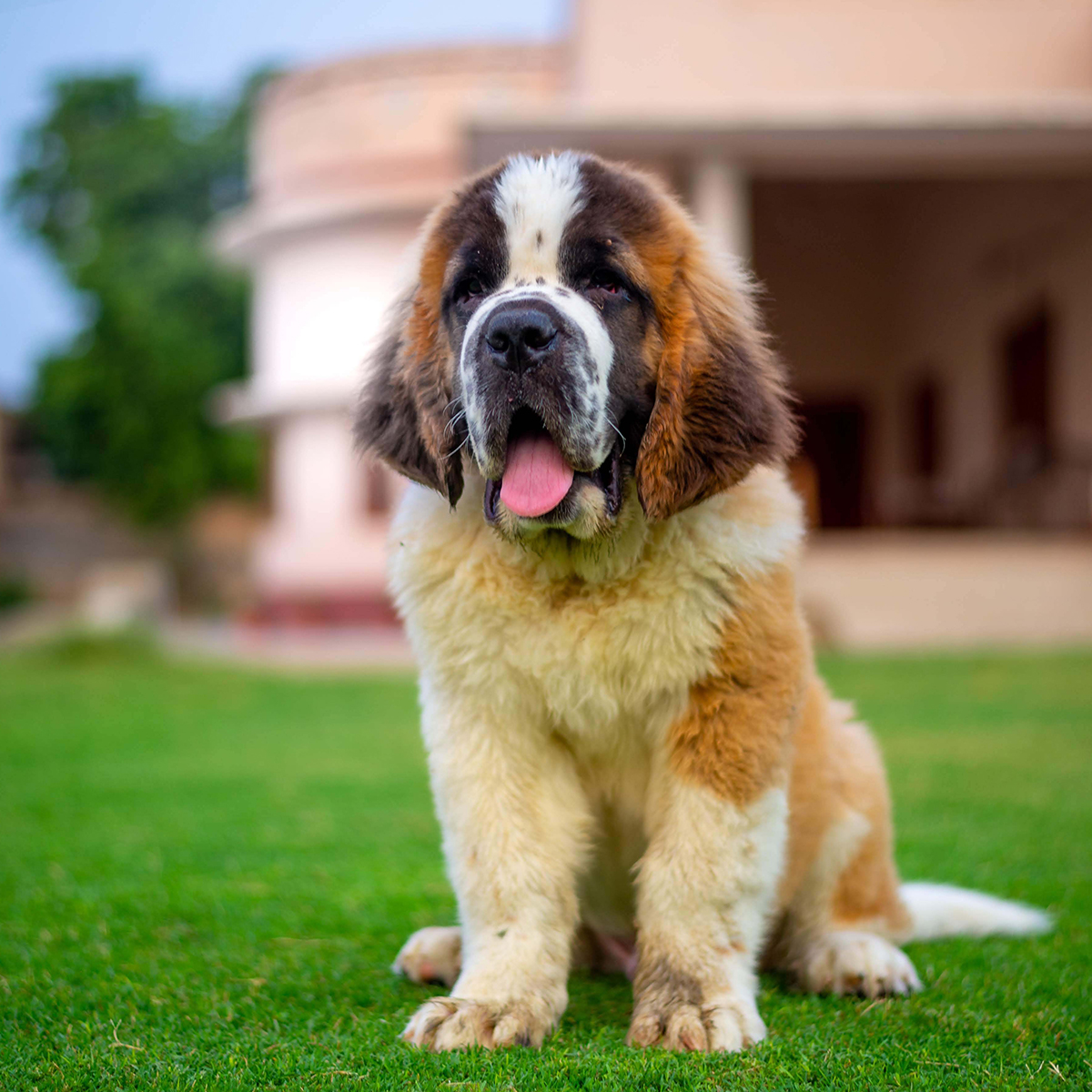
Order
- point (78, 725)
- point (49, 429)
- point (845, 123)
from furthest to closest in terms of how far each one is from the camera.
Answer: point (49, 429) → point (845, 123) → point (78, 725)

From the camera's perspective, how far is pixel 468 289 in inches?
110

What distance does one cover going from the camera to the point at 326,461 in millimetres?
17656

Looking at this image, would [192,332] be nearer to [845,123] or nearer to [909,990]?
[845,123]

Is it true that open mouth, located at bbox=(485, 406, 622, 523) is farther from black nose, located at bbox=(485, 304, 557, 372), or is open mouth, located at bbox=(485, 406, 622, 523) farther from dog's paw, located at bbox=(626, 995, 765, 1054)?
dog's paw, located at bbox=(626, 995, 765, 1054)

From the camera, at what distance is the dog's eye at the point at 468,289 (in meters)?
2.76

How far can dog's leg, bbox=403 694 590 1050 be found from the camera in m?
2.53

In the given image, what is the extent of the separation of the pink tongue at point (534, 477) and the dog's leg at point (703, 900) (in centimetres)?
61

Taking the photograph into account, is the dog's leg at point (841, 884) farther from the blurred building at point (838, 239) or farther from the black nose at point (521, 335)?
the blurred building at point (838, 239)

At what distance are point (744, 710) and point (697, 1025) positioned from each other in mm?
Answer: 597

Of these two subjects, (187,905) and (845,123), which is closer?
(187,905)

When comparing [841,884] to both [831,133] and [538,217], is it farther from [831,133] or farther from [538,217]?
[831,133]

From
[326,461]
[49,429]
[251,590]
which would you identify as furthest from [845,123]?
[49,429]

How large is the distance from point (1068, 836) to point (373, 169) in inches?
576

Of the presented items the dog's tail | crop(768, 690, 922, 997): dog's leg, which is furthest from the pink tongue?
the dog's tail
